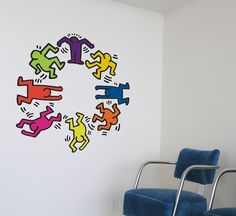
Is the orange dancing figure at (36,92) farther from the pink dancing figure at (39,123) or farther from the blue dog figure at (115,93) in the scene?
the blue dog figure at (115,93)

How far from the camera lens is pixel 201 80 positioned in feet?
11.1

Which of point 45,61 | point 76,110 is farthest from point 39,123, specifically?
point 45,61

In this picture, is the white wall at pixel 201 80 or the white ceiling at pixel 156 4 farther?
the white ceiling at pixel 156 4

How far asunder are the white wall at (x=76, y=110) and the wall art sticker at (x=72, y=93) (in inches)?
1.4

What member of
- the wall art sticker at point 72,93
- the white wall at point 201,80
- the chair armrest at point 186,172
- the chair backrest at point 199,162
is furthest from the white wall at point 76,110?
the chair armrest at point 186,172

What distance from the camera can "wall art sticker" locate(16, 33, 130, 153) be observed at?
3.12 metres

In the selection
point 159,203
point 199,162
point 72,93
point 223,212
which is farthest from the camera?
point 72,93

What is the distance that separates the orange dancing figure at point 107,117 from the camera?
3482mm

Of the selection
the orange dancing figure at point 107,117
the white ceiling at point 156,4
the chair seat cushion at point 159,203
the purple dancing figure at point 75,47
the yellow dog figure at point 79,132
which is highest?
the white ceiling at point 156,4

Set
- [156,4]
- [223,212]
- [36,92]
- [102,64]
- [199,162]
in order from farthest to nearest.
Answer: [156,4] < [102,64] < [36,92] < [199,162] < [223,212]

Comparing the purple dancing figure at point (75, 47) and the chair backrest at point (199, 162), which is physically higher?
the purple dancing figure at point (75, 47)

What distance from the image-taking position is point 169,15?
387cm

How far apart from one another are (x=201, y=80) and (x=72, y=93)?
1230 millimetres

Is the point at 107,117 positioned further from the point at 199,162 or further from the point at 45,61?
the point at 199,162
